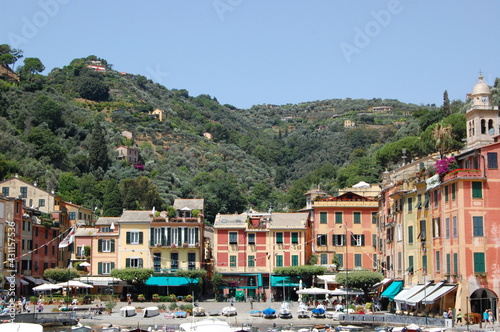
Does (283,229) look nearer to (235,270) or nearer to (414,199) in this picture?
(235,270)

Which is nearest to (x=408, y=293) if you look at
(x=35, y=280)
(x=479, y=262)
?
(x=479, y=262)

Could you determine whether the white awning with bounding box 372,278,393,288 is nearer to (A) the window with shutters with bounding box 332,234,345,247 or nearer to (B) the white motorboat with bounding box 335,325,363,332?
(A) the window with shutters with bounding box 332,234,345,247

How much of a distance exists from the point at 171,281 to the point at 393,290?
89.8 feet

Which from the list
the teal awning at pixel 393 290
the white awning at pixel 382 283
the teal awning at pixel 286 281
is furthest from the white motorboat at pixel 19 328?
the teal awning at pixel 286 281

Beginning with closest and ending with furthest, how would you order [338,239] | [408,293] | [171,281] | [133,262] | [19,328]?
[19,328], [408,293], [171,281], [133,262], [338,239]

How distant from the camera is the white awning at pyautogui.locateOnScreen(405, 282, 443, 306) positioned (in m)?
61.6

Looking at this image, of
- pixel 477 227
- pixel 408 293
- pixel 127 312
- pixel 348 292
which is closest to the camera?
pixel 477 227

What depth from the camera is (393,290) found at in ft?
233

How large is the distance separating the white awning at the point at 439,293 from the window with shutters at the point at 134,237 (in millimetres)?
39875

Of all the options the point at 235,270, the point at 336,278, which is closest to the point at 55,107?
the point at 235,270

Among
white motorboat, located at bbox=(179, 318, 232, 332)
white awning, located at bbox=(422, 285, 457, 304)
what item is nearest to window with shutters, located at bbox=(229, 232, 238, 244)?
white awning, located at bbox=(422, 285, 457, 304)

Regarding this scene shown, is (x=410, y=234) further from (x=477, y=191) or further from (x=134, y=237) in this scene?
(x=134, y=237)

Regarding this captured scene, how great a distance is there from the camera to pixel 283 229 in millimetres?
92500

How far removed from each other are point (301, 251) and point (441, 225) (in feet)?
102
